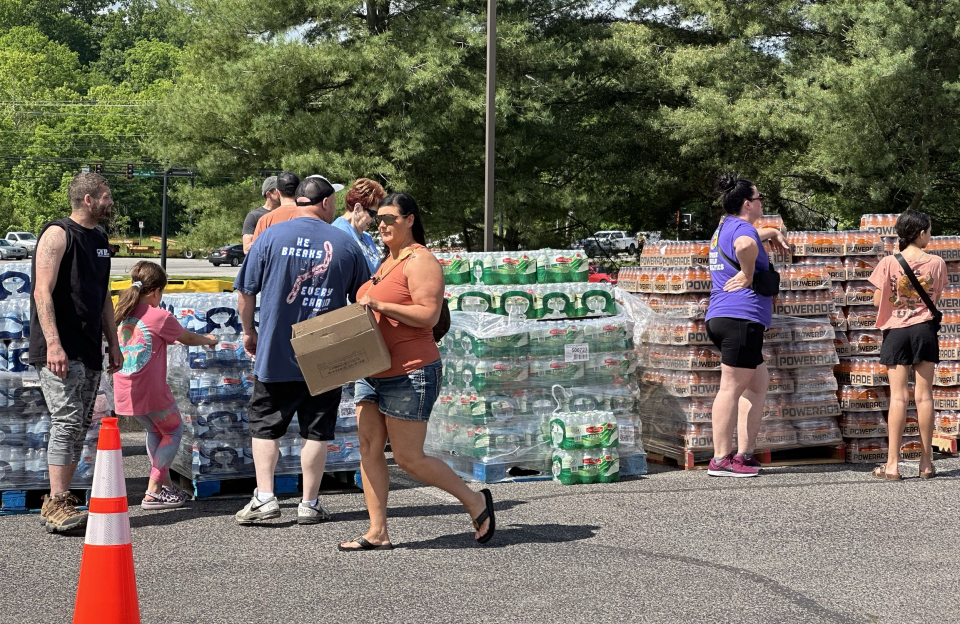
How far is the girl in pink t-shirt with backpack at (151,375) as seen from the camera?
732 cm

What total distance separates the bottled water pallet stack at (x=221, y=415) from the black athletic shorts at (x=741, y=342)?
2832 millimetres

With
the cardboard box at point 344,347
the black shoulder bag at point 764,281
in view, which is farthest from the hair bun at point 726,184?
the cardboard box at point 344,347

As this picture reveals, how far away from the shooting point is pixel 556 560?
6121 millimetres

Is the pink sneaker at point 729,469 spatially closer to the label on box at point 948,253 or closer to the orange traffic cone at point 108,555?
the label on box at point 948,253

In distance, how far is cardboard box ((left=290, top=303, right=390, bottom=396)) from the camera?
5.97 m

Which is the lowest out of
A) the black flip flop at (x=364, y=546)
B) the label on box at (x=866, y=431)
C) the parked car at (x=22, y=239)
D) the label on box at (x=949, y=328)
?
A: the black flip flop at (x=364, y=546)

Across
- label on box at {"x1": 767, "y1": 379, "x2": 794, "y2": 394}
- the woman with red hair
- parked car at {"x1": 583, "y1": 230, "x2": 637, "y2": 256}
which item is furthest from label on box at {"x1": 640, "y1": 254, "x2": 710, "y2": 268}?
parked car at {"x1": 583, "y1": 230, "x2": 637, "y2": 256}

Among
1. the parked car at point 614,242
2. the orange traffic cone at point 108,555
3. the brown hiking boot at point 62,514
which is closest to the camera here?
the orange traffic cone at point 108,555

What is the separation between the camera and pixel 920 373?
27.7ft

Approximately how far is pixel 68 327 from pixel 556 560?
124 inches

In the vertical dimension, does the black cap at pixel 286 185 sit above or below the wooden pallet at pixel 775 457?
above

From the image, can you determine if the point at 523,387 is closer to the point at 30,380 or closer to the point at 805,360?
the point at 805,360

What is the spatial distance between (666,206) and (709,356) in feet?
66.3

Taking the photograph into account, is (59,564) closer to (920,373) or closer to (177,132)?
(920,373)
